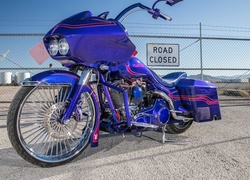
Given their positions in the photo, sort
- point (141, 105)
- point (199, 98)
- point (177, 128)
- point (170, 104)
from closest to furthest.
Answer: point (141, 105)
point (170, 104)
point (199, 98)
point (177, 128)

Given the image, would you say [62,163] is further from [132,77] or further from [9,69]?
[9,69]

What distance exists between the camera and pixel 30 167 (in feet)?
7.64

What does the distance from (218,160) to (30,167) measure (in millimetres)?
1821

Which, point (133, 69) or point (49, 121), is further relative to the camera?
point (133, 69)

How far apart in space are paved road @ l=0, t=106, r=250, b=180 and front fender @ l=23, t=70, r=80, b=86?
31.4 inches

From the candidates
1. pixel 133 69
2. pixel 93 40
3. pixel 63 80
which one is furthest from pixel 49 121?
pixel 133 69

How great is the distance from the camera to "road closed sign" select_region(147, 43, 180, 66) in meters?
6.09

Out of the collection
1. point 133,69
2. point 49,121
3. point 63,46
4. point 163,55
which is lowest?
point 49,121

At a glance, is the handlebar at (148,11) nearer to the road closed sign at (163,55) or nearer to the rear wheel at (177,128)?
the rear wheel at (177,128)

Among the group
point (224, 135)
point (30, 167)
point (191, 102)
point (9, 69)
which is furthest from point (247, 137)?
point (9, 69)

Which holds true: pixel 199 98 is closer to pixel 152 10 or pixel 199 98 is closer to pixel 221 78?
pixel 152 10

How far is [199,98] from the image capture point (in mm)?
3385

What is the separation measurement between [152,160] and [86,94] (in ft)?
3.06

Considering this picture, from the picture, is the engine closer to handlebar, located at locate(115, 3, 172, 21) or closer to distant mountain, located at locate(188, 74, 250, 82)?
handlebar, located at locate(115, 3, 172, 21)
